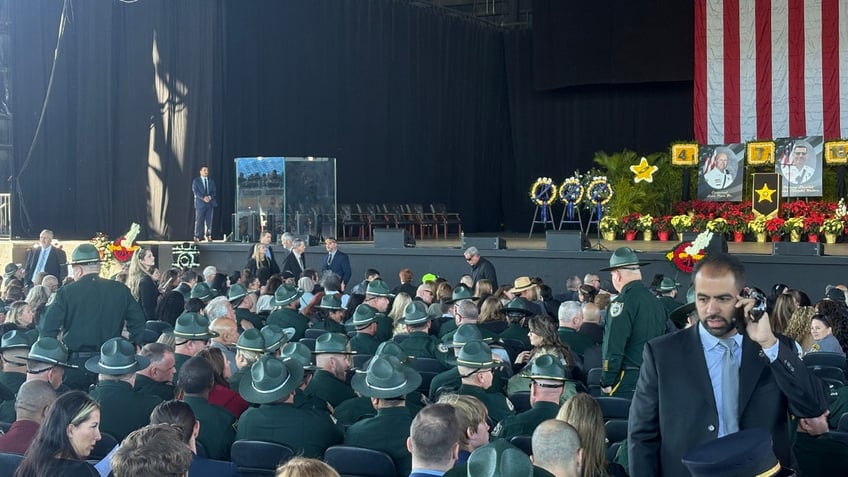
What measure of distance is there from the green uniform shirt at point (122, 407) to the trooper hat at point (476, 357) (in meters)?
1.54

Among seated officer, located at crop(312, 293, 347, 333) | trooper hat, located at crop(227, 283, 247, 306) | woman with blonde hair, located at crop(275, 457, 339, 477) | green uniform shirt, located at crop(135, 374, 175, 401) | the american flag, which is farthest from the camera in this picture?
the american flag

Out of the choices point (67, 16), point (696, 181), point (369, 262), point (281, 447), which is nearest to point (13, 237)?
point (67, 16)

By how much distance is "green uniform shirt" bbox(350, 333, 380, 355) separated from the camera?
7.84 meters

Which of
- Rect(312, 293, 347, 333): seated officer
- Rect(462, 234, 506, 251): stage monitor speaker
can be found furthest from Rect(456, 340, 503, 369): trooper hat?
Rect(462, 234, 506, 251): stage monitor speaker

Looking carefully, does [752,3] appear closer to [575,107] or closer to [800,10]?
[800,10]

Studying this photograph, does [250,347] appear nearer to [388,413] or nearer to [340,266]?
[388,413]

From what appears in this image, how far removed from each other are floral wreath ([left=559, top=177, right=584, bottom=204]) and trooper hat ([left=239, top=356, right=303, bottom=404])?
15.6 m

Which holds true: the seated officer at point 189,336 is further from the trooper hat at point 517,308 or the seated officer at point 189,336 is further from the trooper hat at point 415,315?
the trooper hat at point 517,308

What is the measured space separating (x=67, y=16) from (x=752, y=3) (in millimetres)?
13361

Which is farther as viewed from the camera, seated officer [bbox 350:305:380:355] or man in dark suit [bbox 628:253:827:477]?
seated officer [bbox 350:305:380:355]

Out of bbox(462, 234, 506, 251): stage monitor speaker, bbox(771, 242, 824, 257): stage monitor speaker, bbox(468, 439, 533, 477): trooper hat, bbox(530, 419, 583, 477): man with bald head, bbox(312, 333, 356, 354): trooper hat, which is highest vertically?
bbox(462, 234, 506, 251): stage monitor speaker

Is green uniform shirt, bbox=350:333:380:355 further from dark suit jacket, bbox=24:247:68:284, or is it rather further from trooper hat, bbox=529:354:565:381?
dark suit jacket, bbox=24:247:68:284

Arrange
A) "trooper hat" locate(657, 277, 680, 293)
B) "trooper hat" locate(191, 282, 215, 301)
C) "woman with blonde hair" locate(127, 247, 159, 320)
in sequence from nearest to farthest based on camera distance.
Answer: "trooper hat" locate(191, 282, 215, 301) < "trooper hat" locate(657, 277, 680, 293) < "woman with blonde hair" locate(127, 247, 159, 320)

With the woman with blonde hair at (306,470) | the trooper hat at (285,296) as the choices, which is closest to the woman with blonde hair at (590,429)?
the woman with blonde hair at (306,470)
